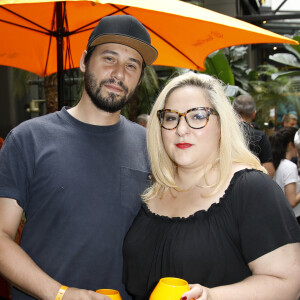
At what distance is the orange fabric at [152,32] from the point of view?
301 cm

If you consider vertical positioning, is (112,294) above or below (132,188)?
below

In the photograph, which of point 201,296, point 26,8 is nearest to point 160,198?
point 201,296

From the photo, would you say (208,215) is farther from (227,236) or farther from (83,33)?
(83,33)

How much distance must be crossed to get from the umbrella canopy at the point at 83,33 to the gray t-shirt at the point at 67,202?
1280 millimetres

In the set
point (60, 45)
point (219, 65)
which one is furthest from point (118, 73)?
point (219, 65)

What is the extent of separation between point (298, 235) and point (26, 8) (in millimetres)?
3024

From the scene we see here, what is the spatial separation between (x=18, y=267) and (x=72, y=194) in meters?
0.46

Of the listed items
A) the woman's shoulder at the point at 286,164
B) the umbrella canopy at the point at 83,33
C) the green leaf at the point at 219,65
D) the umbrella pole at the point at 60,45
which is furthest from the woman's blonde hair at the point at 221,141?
the green leaf at the point at 219,65

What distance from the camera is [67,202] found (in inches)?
86.4

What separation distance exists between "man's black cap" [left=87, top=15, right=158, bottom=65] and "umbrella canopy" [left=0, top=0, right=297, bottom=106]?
43cm

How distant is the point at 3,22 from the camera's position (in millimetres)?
3719

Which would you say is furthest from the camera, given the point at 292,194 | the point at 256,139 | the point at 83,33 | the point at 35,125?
the point at 256,139

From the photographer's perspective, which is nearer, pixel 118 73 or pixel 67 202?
pixel 67 202

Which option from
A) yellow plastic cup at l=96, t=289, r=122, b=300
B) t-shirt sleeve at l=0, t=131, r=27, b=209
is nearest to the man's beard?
t-shirt sleeve at l=0, t=131, r=27, b=209
